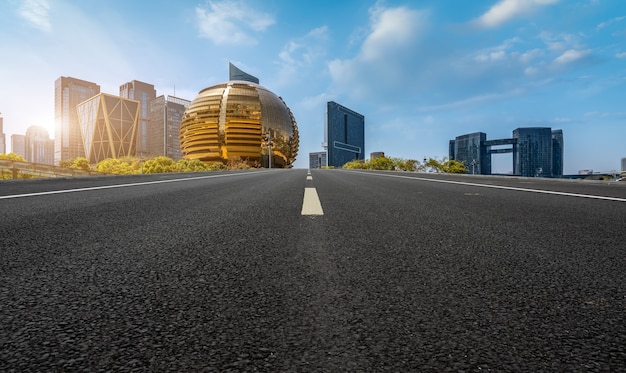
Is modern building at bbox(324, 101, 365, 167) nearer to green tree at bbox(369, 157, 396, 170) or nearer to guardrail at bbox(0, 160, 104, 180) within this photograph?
green tree at bbox(369, 157, 396, 170)

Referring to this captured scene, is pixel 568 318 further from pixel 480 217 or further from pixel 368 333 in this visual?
pixel 480 217

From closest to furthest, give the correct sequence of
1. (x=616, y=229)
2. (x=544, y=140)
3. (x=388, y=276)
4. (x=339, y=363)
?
(x=339, y=363) → (x=388, y=276) → (x=616, y=229) → (x=544, y=140)

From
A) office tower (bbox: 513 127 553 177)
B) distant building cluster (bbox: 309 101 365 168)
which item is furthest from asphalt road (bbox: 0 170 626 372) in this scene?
office tower (bbox: 513 127 553 177)

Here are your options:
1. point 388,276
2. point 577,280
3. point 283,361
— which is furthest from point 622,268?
point 283,361

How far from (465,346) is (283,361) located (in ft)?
1.68

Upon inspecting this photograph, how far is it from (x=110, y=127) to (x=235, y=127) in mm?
73648

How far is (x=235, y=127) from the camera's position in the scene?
8888cm

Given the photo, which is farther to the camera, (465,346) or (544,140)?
(544,140)

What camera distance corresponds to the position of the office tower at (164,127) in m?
160

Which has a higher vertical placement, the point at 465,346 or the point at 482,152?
the point at 482,152

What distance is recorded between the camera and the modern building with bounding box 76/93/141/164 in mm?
125938

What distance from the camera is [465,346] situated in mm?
848

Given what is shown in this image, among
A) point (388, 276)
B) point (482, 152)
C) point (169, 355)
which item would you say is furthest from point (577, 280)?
point (482, 152)

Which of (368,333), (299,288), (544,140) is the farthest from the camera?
(544,140)
